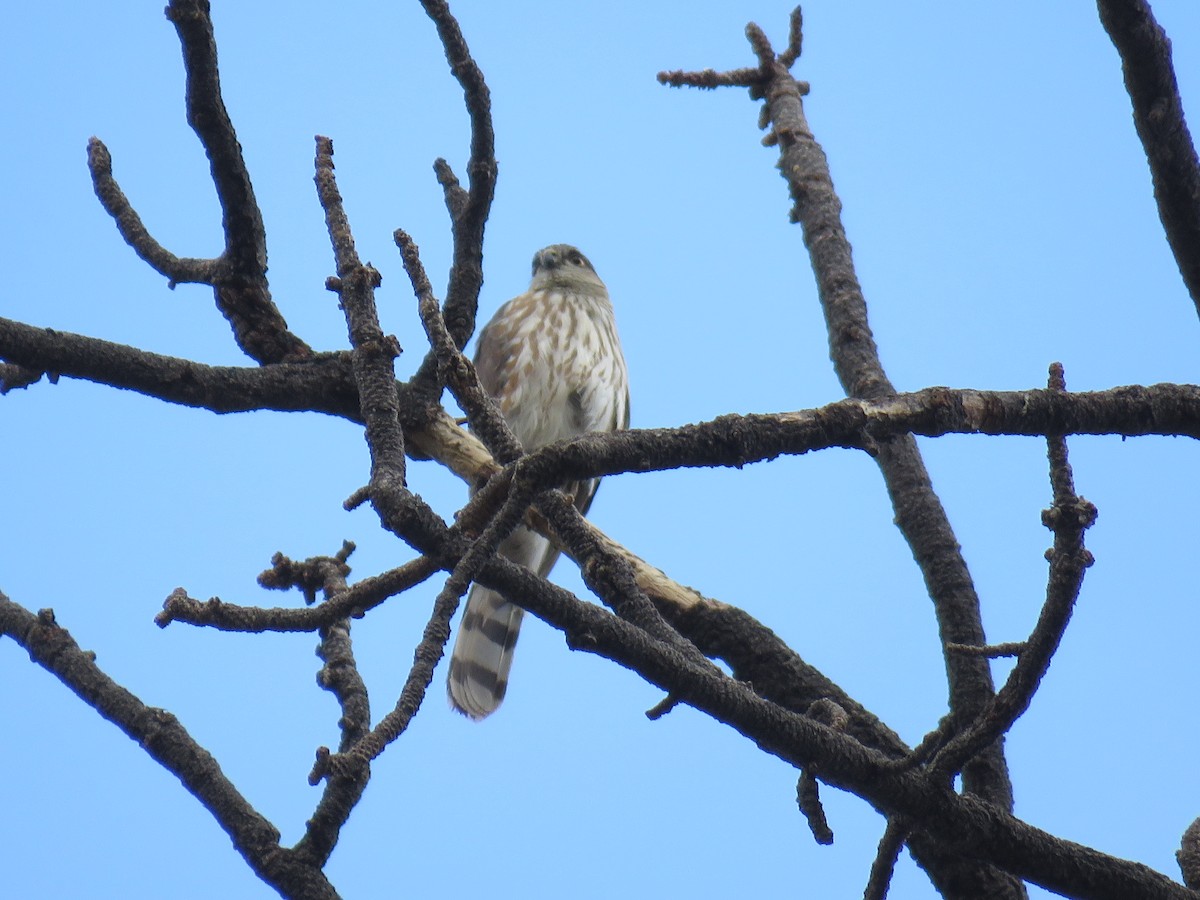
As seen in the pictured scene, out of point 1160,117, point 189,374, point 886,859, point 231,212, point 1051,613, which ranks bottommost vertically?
point 886,859

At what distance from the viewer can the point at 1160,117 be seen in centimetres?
266

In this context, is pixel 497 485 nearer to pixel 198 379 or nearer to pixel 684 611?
pixel 198 379

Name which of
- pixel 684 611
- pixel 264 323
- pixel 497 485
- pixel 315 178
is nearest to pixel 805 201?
pixel 684 611

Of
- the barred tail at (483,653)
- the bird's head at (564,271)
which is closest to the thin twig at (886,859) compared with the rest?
the barred tail at (483,653)

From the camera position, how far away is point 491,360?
617 cm

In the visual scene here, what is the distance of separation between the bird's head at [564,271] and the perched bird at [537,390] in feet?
1.63

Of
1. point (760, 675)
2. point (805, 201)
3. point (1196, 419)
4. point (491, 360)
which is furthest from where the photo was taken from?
point (491, 360)

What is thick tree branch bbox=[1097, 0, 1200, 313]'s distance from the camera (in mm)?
2584

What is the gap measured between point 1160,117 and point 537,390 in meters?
3.67

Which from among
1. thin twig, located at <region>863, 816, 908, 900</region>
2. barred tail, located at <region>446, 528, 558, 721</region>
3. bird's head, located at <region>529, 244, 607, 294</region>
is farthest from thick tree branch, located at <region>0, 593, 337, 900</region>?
bird's head, located at <region>529, 244, 607, 294</region>

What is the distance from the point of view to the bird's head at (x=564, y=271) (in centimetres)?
729

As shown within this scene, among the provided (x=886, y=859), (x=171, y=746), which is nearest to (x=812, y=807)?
(x=886, y=859)

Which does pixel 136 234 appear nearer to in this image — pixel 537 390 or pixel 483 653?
pixel 483 653

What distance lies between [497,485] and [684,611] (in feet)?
5.05
